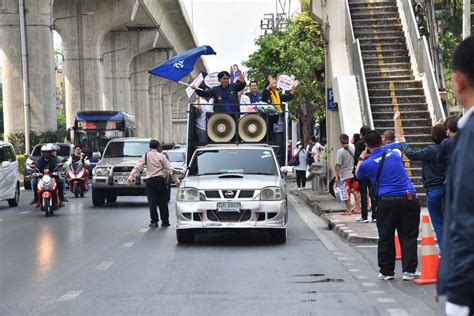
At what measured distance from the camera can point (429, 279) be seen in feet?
35.8

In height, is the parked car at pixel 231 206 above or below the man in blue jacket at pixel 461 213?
below

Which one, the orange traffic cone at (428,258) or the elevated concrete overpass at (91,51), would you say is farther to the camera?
the elevated concrete overpass at (91,51)

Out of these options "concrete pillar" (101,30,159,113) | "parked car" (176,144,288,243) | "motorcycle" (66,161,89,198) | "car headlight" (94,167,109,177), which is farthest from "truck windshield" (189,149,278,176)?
"concrete pillar" (101,30,159,113)

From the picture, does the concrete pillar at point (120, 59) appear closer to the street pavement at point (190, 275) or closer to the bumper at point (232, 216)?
the street pavement at point (190, 275)

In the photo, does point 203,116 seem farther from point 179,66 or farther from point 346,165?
point 179,66

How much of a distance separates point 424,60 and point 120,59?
2126 inches

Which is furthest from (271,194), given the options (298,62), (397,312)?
(298,62)

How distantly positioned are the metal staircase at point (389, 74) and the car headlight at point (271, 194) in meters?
6.94

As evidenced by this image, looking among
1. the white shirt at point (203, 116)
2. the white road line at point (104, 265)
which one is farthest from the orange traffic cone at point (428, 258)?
the white shirt at point (203, 116)

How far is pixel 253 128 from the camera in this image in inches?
822

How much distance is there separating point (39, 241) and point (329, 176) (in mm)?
13741

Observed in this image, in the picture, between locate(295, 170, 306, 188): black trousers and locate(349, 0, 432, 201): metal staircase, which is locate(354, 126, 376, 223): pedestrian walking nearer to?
locate(349, 0, 432, 201): metal staircase

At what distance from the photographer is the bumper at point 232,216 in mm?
15158

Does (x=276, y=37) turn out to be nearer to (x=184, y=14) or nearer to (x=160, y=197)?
(x=184, y=14)
